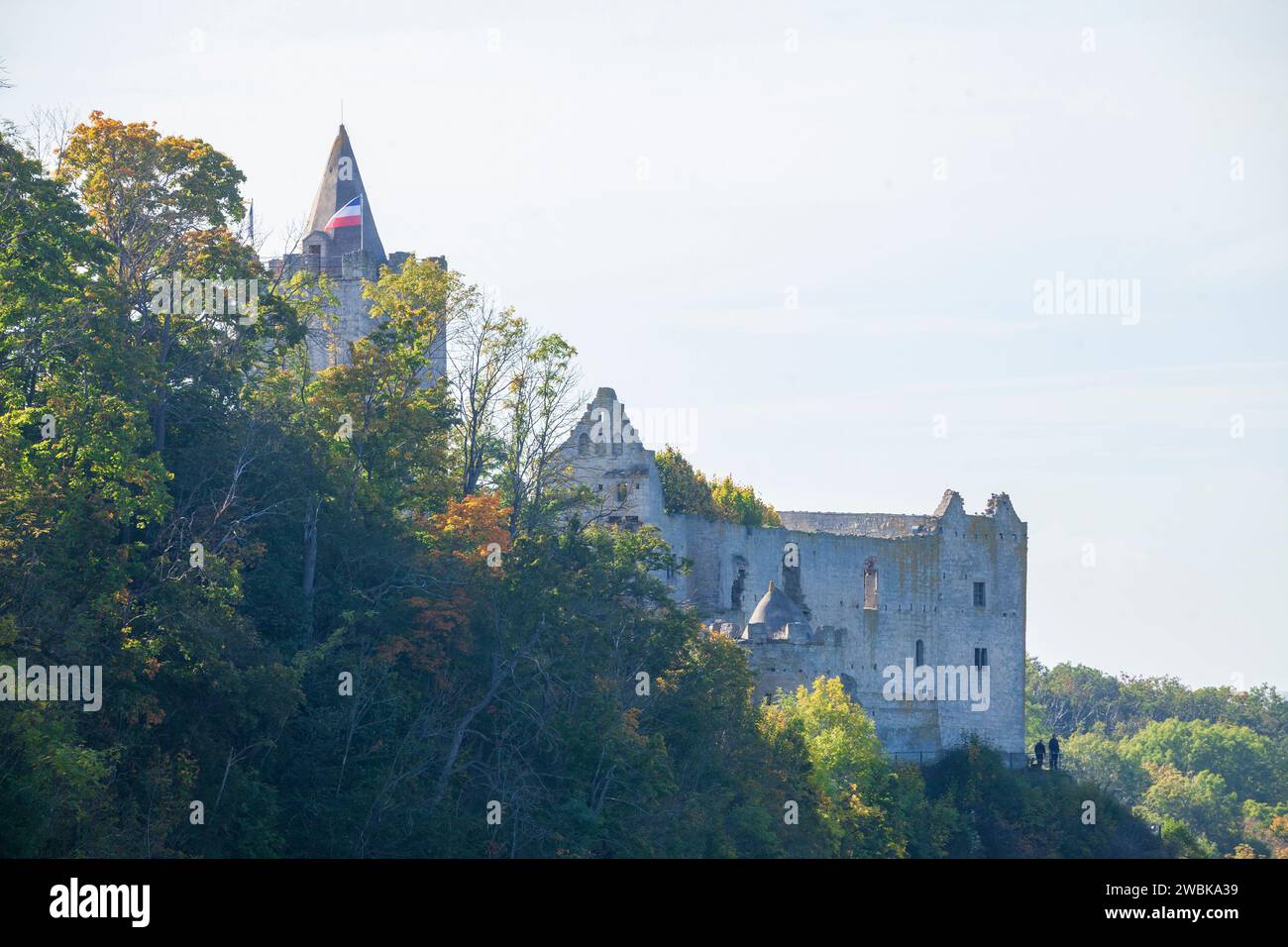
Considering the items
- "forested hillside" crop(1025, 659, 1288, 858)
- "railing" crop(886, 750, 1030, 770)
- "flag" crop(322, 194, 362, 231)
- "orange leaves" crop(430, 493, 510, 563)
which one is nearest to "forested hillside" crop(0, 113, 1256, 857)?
"orange leaves" crop(430, 493, 510, 563)

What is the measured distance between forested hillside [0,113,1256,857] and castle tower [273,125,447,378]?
A: 54.8 inches

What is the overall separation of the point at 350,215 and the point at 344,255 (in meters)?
1.80

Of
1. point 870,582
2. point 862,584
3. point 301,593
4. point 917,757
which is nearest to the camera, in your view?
point 301,593

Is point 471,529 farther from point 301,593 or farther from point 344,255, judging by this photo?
point 344,255

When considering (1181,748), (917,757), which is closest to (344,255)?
(917,757)

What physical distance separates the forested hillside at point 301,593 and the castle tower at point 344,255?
139 centimetres

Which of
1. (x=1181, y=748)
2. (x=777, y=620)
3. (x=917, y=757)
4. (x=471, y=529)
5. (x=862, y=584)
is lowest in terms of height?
(x=1181, y=748)

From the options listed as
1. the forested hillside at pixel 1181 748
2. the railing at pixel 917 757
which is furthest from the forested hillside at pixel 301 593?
the forested hillside at pixel 1181 748

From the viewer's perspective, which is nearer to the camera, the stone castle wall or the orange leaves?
the orange leaves

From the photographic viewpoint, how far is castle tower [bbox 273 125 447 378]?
171 ft

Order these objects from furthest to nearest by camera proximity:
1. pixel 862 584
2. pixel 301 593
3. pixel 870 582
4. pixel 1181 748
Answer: pixel 1181 748 → pixel 870 582 → pixel 862 584 → pixel 301 593

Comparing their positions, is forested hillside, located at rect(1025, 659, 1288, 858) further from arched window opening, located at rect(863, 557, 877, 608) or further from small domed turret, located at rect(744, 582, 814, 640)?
small domed turret, located at rect(744, 582, 814, 640)

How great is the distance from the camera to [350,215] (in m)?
56.1
